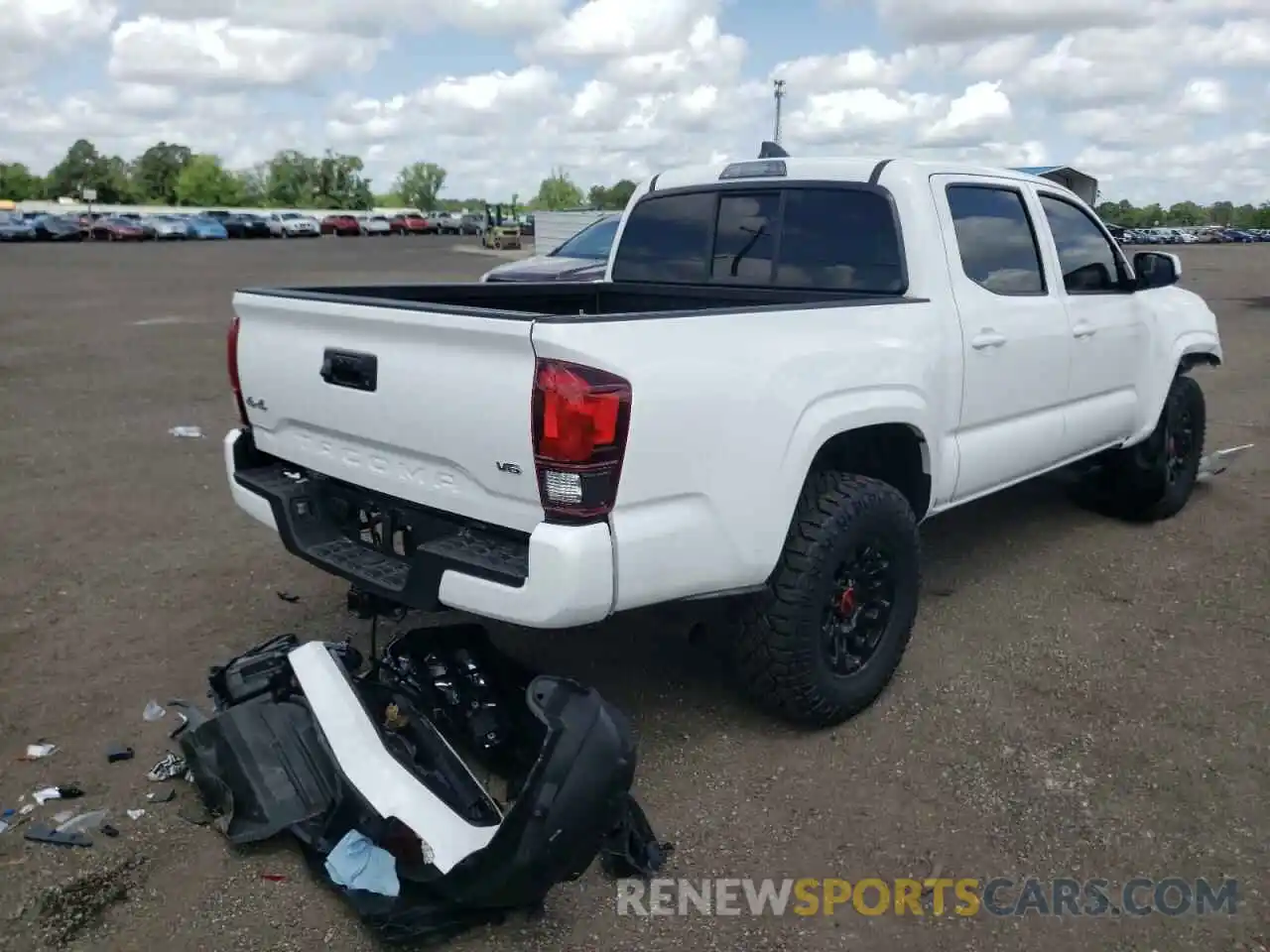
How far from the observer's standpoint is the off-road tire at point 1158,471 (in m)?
6.10

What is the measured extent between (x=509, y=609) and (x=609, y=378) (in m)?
0.71

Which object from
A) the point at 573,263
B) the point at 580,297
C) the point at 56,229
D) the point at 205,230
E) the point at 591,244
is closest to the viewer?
the point at 580,297

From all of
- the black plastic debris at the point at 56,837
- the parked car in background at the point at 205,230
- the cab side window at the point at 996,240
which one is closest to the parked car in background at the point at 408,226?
the parked car in background at the point at 205,230

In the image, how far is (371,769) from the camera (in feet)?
10.3

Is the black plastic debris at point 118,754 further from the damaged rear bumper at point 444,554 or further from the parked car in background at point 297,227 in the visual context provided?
the parked car in background at point 297,227

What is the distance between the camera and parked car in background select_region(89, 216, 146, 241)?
5166 centimetres

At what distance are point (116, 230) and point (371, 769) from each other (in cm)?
5540

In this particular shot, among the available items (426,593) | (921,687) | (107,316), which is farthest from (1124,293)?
(107,316)

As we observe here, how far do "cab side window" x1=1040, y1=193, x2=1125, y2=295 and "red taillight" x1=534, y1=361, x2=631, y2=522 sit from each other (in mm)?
3095

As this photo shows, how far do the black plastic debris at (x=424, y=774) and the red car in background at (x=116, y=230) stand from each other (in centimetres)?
5438

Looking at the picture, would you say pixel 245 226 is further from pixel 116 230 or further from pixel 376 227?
pixel 116 230

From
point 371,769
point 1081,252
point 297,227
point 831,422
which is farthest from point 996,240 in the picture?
point 297,227

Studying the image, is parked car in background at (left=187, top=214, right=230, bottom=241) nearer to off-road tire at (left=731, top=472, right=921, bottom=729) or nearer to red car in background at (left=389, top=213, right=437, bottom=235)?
red car in background at (left=389, top=213, right=437, bottom=235)

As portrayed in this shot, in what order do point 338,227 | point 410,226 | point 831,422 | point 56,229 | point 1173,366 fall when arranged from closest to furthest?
point 831,422
point 1173,366
point 56,229
point 338,227
point 410,226
